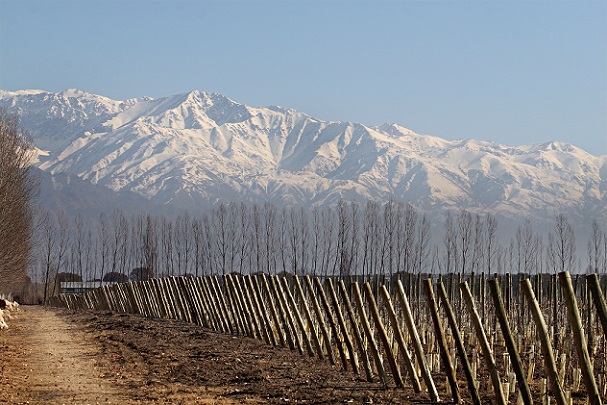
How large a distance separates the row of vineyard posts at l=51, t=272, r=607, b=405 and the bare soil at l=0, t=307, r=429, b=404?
1.62 ft

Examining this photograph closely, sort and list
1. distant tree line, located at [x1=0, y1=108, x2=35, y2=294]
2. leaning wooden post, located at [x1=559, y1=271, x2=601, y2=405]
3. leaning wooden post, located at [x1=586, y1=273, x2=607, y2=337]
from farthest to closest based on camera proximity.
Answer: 1. distant tree line, located at [x1=0, y1=108, x2=35, y2=294]
2. leaning wooden post, located at [x1=559, y1=271, x2=601, y2=405]
3. leaning wooden post, located at [x1=586, y1=273, x2=607, y2=337]

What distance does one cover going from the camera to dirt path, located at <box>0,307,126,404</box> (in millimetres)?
12802

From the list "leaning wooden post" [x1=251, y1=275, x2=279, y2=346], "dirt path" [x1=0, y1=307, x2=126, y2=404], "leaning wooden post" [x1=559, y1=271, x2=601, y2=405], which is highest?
"leaning wooden post" [x1=559, y1=271, x2=601, y2=405]

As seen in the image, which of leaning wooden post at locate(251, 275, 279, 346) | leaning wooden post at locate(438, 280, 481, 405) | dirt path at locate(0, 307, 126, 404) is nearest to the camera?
leaning wooden post at locate(438, 280, 481, 405)

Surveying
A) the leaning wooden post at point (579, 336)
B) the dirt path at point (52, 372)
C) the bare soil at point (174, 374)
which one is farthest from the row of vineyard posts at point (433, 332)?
the dirt path at point (52, 372)

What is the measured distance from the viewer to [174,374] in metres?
15.0

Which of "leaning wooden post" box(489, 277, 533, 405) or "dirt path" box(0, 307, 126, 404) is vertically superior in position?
"leaning wooden post" box(489, 277, 533, 405)

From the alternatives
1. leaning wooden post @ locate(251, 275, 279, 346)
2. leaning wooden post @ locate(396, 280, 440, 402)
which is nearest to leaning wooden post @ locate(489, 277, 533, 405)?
leaning wooden post @ locate(396, 280, 440, 402)

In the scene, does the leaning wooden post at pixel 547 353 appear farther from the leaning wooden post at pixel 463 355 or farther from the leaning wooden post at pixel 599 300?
the leaning wooden post at pixel 463 355

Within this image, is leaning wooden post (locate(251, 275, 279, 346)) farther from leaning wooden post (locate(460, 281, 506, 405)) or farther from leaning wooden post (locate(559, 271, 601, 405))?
leaning wooden post (locate(559, 271, 601, 405))

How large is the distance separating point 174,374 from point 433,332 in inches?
259

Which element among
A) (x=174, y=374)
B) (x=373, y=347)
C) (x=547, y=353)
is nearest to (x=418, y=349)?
(x=373, y=347)

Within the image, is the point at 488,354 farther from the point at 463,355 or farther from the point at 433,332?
the point at 433,332

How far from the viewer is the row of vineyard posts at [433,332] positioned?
10422 mm
